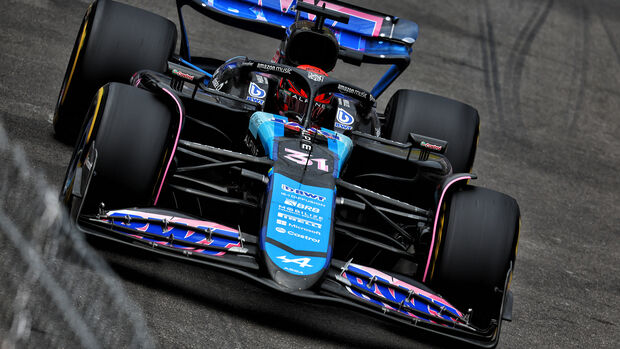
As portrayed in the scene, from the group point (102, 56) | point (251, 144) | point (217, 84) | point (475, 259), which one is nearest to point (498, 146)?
point (217, 84)

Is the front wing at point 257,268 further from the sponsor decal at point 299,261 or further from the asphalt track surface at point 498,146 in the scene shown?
the asphalt track surface at point 498,146

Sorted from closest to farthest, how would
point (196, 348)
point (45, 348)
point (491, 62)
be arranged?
point (45, 348), point (196, 348), point (491, 62)

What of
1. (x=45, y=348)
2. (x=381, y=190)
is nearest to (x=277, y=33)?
(x=381, y=190)

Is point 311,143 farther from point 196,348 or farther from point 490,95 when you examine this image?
point 490,95

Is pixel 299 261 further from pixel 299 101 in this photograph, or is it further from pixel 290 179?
pixel 299 101

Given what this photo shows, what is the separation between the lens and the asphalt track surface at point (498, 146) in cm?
454

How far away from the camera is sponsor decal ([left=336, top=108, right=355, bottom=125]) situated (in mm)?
6007

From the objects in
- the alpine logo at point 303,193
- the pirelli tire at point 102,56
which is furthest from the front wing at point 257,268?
the pirelli tire at point 102,56

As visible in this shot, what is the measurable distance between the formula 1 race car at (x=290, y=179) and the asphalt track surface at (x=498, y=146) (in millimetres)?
311

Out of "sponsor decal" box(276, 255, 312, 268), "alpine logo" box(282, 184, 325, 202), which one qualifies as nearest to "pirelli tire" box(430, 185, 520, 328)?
"alpine logo" box(282, 184, 325, 202)

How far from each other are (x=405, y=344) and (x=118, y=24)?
10.6ft

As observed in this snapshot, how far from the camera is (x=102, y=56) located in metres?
6.03

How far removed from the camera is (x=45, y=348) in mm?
3527

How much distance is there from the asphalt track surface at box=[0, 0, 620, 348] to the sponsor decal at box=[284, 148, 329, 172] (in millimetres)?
812
